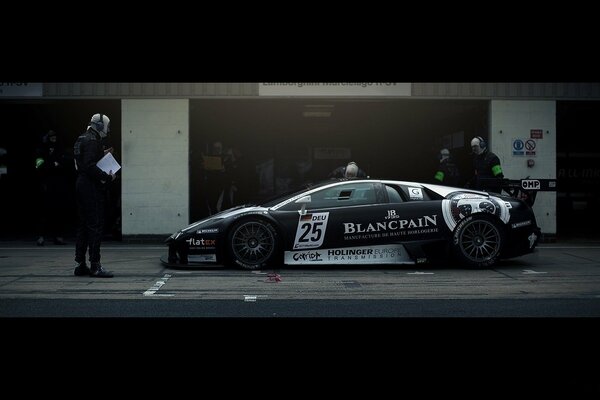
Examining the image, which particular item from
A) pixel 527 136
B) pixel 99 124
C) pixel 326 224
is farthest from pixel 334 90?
pixel 99 124

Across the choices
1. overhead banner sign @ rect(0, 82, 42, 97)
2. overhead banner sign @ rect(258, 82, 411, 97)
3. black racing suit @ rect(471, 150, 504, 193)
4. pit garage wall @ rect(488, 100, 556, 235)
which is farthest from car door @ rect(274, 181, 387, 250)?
overhead banner sign @ rect(0, 82, 42, 97)

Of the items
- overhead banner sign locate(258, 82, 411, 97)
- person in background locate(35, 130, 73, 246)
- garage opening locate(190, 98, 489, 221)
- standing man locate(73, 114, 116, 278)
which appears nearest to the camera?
standing man locate(73, 114, 116, 278)

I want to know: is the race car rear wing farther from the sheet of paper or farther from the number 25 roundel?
the sheet of paper

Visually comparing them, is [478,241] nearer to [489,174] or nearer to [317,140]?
[489,174]

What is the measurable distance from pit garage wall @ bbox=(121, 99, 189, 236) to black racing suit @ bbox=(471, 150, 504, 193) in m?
5.76

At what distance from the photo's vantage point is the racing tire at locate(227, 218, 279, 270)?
9188mm

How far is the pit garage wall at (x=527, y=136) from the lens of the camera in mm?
14078

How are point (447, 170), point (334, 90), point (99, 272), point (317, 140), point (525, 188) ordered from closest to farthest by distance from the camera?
point (99, 272) → point (525, 188) → point (447, 170) → point (334, 90) → point (317, 140)

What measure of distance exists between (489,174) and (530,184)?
39.0 inches

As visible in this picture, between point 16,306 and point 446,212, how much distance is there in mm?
5499

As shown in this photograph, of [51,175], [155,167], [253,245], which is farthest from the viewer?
[155,167]

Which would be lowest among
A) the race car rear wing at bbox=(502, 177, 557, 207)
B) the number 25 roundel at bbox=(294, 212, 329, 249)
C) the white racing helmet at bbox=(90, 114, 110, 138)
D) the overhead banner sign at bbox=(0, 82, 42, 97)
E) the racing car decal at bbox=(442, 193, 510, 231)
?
the number 25 roundel at bbox=(294, 212, 329, 249)

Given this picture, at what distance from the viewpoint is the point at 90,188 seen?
27.5ft
